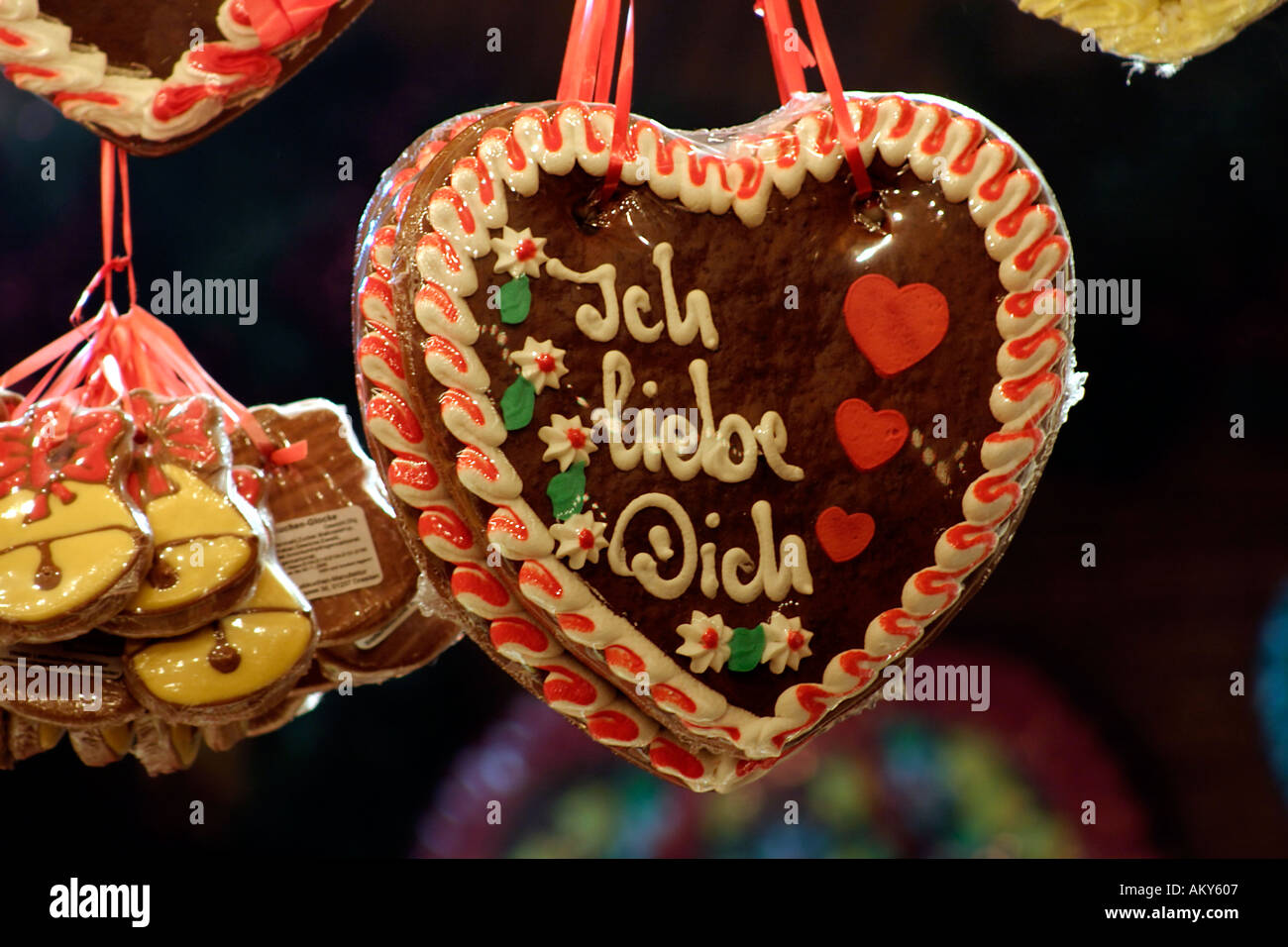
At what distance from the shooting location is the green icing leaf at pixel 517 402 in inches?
32.5

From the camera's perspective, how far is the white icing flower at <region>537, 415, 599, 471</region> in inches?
32.9

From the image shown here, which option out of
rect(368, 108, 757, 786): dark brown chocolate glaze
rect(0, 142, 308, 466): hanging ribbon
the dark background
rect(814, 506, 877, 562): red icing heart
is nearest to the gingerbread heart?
rect(368, 108, 757, 786): dark brown chocolate glaze

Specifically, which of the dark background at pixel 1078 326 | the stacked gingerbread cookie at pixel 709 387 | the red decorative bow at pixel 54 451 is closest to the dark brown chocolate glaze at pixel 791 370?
the stacked gingerbread cookie at pixel 709 387

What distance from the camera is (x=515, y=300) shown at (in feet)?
2.70

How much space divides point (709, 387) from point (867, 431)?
11 centimetres

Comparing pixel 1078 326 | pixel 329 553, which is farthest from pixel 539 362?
pixel 1078 326

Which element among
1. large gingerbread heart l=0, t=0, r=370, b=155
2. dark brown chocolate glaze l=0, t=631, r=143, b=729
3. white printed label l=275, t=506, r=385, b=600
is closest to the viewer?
large gingerbread heart l=0, t=0, r=370, b=155

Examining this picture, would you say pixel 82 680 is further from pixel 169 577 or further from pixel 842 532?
pixel 842 532

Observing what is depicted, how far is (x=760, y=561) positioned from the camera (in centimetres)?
89

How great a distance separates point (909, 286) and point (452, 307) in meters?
0.29

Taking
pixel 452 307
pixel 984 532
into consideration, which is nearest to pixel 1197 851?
pixel 984 532

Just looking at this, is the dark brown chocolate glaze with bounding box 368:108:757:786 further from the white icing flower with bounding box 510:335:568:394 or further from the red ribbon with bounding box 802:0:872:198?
the red ribbon with bounding box 802:0:872:198

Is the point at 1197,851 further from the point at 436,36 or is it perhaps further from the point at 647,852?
the point at 436,36

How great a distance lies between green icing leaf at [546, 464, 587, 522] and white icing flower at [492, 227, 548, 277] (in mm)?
123
